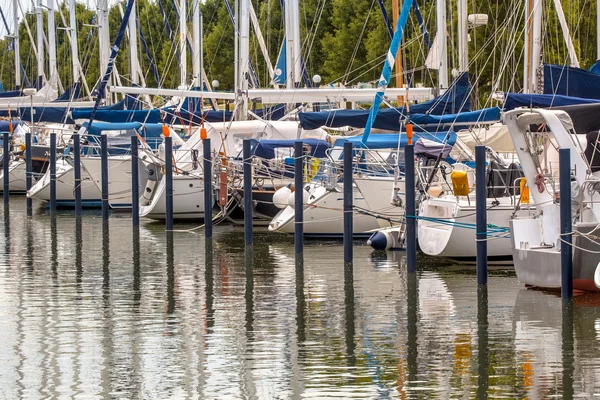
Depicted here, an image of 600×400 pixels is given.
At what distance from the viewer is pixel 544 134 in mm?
18703

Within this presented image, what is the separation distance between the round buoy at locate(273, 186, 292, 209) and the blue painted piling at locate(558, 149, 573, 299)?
1060 cm

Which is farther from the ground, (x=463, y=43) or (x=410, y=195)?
(x=463, y=43)

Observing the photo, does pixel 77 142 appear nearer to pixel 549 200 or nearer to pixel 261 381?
pixel 549 200

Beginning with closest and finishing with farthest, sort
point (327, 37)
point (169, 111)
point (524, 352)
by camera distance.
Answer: point (524, 352), point (169, 111), point (327, 37)

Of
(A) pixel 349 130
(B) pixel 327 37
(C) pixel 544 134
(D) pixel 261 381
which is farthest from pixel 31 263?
(B) pixel 327 37

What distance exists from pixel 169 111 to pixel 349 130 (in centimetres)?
703

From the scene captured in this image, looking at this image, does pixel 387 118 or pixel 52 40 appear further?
pixel 52 40

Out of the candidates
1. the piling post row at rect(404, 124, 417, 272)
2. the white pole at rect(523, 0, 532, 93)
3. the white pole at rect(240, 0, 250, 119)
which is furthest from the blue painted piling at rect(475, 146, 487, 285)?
the white pole at rect(240, 0, 250, 119)

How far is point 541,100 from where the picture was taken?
22141 mm

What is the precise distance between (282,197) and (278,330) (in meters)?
11.5

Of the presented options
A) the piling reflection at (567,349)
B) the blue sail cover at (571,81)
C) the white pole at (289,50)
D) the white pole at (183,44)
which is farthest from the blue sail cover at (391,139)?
the white pole at (183,44)

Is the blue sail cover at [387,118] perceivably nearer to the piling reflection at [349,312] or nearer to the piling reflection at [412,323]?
the piling reflection at [349,312]

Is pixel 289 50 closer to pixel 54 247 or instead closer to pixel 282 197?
pixel 282 197

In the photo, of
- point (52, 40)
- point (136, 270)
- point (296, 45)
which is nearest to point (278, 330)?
point (136, 270)
